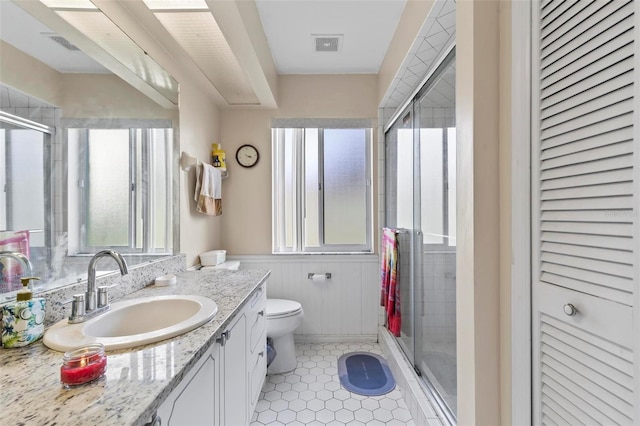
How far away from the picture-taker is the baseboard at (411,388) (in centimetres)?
143

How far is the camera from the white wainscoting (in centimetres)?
258

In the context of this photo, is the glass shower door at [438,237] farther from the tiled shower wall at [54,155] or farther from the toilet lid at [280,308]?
the tiled shower wall at [54,155]

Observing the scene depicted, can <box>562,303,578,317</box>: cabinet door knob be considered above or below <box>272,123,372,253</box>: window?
below

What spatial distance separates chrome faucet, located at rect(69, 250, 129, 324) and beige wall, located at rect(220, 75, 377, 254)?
160 centimetres

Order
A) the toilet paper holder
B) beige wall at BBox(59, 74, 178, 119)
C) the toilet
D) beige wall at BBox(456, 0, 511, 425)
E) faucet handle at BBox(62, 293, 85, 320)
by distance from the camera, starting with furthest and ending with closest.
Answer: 1. the toilet paper holder
2. the toilet
3. beige wall at BBox(59, 74, 178, 119)
4. faucet handle at BBox(62, 293, 85, 320)
5. beige wall at BBox(456, 0, 511, 425)

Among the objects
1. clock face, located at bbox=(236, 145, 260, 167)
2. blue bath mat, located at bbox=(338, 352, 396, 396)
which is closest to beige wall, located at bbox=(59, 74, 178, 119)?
clock face, located at bbox=(236, 145, 260, 167)

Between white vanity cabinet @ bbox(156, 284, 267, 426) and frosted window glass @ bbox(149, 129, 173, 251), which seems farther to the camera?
frosted window glass @ bbox(149, 129, 173, 251)

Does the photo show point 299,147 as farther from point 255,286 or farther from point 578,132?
point 578,132

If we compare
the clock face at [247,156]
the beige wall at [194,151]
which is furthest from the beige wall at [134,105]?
the clock face at [247,156]

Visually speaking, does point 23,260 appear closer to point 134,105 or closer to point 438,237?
point 134,105

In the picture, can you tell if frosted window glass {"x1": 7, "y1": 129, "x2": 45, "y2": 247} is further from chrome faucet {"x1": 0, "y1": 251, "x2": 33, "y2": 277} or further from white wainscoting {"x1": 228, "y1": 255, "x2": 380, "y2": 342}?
white wainscoting {"x1": 228, "y1": 255, "x2": 380, "y2": 342}

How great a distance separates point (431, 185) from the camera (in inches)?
66.0

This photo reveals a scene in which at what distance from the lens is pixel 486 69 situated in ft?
2.83

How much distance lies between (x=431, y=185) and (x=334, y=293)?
137 centimetres
